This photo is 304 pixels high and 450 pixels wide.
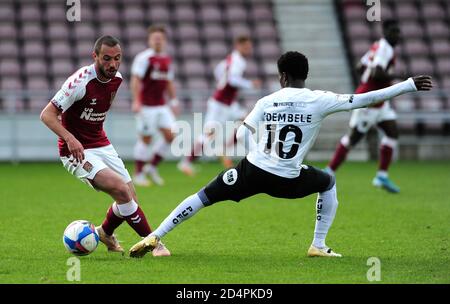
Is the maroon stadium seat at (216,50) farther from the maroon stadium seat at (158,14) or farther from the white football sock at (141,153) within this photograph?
the white football sock at (141,153)

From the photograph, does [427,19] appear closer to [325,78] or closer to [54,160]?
[325,78]

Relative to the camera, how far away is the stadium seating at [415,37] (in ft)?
71.3

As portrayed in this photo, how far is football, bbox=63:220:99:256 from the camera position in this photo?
282 inches

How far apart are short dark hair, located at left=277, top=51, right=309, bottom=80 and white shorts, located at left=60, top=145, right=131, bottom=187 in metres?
1.68

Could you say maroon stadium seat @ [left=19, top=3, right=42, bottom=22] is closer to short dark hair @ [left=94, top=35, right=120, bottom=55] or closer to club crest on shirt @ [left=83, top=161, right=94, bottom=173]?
short dark hair @ [left=94, top=35, right=120, bottom=55]

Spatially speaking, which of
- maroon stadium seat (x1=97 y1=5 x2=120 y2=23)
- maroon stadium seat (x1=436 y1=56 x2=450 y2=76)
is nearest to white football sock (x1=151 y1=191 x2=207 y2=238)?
maroon stadium seat (x1=97 y1=5 x2=120 y2=23)

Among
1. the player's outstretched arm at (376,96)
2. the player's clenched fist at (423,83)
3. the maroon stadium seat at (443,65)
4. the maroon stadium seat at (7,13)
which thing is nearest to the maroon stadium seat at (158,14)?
the maroon stadium seat at (7,13)

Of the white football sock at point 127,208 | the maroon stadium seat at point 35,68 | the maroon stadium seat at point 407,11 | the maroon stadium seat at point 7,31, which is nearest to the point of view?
the white football sock at point 127,208

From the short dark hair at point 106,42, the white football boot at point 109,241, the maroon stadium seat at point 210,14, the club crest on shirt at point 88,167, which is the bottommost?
the white football boot at point 109,241

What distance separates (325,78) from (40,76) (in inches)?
277

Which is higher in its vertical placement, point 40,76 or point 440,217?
point 40,76

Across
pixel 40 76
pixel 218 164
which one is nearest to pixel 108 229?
pixel 218 164
